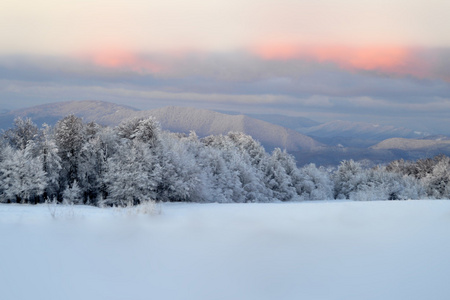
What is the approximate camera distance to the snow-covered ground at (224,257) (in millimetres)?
5141

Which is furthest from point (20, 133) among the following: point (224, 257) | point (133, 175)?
point (224, 257)

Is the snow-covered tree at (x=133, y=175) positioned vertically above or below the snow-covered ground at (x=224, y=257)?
below

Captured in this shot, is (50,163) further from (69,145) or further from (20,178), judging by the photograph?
(20,178)

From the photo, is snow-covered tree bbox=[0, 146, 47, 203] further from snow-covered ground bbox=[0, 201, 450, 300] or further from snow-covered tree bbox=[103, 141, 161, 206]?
snow-covered ground bbox=[0, 201, 450, 300]

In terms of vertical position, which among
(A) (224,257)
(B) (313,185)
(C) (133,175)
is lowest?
(B) (313,185)

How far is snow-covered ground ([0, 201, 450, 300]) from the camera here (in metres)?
5.14

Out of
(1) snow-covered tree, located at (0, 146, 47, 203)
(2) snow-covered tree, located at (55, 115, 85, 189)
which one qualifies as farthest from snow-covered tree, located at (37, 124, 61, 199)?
(1) snow-covered tree, located at (0, 146, 47, 203)

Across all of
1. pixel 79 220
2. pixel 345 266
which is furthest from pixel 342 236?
pixel 79 220

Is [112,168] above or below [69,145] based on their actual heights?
below

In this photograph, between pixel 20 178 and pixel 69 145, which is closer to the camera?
pixel 20 178

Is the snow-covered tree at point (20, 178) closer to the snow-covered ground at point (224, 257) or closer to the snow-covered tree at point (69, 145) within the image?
the snow-covered tree at point (69, 145)

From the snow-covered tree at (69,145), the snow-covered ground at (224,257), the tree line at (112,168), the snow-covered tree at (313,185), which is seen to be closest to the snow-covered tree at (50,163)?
the tree line at (112,168)

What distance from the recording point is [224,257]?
614 centimetres

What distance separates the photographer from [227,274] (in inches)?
220
